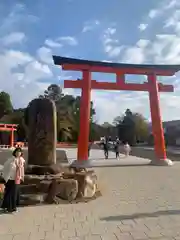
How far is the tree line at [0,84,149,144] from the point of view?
168ft

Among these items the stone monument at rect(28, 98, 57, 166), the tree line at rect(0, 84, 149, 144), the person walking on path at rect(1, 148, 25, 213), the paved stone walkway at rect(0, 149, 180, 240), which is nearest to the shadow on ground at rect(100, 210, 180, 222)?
the paved stone walkway at rect(0, 149, 180, 240)

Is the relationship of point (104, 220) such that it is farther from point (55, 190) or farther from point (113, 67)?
point (113, 67)

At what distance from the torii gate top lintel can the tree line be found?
2469cm

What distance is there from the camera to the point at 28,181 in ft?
25.5

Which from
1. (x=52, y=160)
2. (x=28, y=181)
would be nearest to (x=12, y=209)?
(x=28, y=181)

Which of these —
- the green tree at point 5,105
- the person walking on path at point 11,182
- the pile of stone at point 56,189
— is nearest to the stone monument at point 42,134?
the pile of stone at point 56,189

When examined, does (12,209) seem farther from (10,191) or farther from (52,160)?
(52,160)

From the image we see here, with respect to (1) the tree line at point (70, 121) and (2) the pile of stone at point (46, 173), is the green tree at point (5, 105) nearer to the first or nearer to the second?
(1) the tree line at point (70, 121)

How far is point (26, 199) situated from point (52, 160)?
2545 millimetres

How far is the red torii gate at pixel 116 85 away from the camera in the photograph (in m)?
17.8

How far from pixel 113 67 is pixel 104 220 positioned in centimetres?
1374

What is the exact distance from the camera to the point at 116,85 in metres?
18.9

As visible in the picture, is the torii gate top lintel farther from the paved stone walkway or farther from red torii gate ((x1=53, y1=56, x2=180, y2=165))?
the paved stone walkway

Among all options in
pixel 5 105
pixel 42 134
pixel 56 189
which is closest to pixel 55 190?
pixel 56 189
